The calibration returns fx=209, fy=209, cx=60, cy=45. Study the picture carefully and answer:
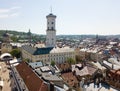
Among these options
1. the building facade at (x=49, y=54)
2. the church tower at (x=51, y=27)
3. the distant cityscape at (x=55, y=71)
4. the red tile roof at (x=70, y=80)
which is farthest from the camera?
the church tower at (x=51, y=27)

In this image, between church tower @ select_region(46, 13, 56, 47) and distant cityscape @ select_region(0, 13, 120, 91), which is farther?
church tower @ select_region(46, 13, 56, 47)

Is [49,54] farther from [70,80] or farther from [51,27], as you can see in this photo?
[70,80]

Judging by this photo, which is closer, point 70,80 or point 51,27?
point 70,80

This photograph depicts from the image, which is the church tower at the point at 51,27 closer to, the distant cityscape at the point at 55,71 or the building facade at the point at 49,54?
the distant cityscape at the point at 55,71

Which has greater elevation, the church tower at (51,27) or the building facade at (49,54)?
the church tower at (51,27)

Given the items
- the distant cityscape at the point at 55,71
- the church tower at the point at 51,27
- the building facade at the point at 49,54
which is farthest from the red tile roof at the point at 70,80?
the church tower at the point at 51,27

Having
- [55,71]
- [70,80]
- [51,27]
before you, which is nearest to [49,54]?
[51,27]

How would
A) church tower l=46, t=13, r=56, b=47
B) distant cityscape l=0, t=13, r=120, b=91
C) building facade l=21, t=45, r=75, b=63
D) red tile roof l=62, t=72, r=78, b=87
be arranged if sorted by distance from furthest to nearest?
1. church tower l=46, t=13, r=56, b=47
2. building facade l=21, t=45, r=75, b=63
3. red tile roof l=62, t=72, r=78, b=87
4. distant cityscape l=0, t=13, r=120, b=91

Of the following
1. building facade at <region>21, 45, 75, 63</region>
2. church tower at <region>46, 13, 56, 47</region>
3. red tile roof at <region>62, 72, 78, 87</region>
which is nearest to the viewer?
red tile roof at <region>62, 72, 78, 87</region>

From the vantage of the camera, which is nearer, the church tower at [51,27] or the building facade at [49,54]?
the building facade at [49,54]

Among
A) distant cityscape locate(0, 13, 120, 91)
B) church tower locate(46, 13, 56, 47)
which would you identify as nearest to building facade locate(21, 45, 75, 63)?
distant cityscape locate(0, 13, 120, 91)

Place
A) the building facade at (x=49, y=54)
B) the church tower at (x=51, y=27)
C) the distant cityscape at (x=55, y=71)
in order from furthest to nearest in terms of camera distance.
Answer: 1. the church tower at (x=51, y=27)
2. the building facade at (x=49, y=54)
3. the distant cityscape at (x=55, y=71)

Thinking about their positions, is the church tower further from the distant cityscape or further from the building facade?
the building facade
